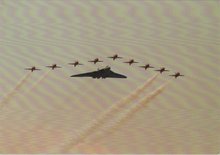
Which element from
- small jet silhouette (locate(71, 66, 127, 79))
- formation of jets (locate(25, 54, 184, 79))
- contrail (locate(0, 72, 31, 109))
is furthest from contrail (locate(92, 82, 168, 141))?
contrail (locate(0, 72, 31, 109))

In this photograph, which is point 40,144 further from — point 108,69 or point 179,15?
point 179,15

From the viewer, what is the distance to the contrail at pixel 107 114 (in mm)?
15612

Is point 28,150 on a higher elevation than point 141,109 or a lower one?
lower

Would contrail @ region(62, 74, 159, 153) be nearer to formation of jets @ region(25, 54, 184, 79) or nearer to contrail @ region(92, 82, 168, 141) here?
contrail @ region(92, 82, 168, 141)

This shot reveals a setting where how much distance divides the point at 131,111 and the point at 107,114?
1084 mm

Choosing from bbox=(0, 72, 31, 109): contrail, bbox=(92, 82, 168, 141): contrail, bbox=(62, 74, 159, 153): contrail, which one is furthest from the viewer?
bbox=(0, 72, 31, 109): contrail

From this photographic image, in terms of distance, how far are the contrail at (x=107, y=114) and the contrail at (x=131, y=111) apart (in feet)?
1.14

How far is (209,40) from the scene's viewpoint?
1507 cm

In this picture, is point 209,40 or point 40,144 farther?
point 40,144

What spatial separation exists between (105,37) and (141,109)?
10.7 feet

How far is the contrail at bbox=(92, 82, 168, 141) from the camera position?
A: 1543 centimetres

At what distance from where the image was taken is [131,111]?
15844mm

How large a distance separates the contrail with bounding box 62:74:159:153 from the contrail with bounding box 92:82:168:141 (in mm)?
349

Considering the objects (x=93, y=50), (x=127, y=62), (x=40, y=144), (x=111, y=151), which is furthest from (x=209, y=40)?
(x=40, y=144)
